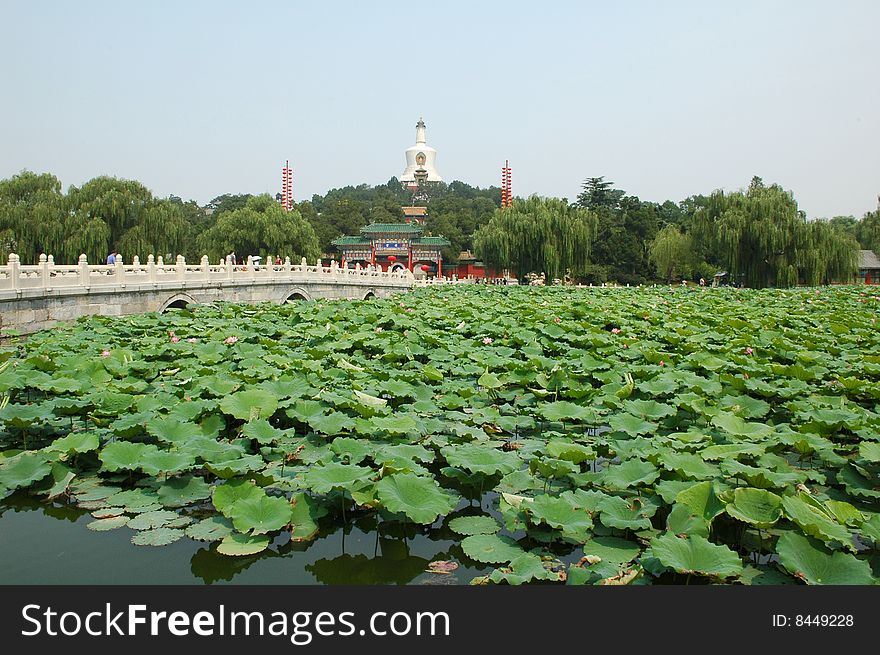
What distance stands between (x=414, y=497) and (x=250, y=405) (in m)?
1.58

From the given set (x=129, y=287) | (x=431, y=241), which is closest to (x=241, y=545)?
(x=129, y=287)

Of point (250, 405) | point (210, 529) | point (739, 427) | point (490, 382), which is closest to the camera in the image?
point (210, 529)

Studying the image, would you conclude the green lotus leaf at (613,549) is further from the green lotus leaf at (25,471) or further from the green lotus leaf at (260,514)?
the green lotus leaf at (25,471)

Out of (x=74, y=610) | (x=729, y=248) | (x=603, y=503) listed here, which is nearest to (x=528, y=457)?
(x=603, y=503)

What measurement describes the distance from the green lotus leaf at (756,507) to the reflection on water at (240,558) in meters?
0.96

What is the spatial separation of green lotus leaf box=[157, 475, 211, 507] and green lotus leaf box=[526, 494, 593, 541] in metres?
1.53

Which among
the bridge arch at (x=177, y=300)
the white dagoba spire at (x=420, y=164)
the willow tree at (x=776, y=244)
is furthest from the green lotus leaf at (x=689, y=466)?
the white dagoba spire at (x=420, y=164)

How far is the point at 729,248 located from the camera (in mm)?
23031

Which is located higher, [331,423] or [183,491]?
[331,423]

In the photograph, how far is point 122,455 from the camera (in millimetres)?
3207

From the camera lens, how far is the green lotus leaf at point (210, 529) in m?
2.75

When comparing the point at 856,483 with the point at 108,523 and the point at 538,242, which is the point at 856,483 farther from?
the point at 538,242

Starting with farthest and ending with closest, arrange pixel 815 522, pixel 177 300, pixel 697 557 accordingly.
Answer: pixel 177 300 < pixel 815 522 < pixel 697 557

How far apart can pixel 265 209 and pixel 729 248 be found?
20789 mm
